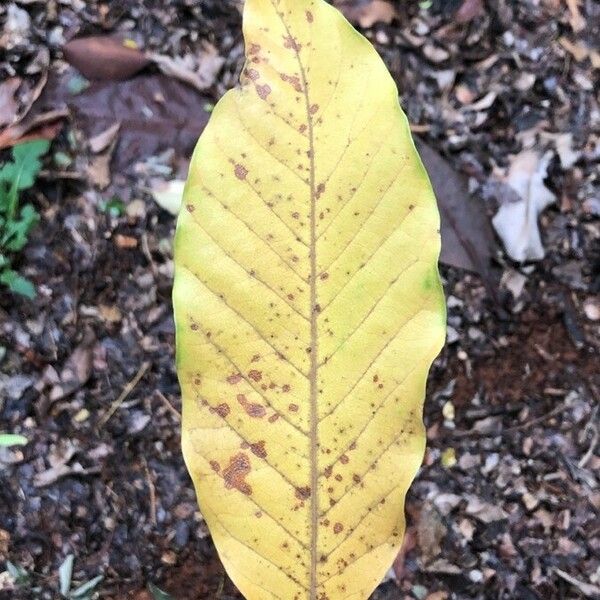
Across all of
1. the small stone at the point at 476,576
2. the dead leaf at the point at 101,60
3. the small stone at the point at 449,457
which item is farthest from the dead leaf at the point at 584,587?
the dead leaf at the point at 101,60

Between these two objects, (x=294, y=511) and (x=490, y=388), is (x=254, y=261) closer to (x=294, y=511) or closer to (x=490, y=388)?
(x=294, y=511)

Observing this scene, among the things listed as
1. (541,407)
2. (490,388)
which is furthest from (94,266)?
(541,407)

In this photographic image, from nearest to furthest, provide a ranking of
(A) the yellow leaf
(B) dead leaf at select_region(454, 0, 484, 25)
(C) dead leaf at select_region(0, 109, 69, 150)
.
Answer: (A) the yellow leaf, (C) dead leaf at select_region(0, 109, 69, 150), (B) dead leaf at select_region(454, 0, 484, 25)

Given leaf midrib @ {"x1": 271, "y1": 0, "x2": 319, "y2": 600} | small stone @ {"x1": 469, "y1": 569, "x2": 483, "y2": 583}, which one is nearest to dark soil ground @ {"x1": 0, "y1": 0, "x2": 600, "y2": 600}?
small stone @ {"x1": 469, "y1": 569, "x2": 483, "y2": 583}

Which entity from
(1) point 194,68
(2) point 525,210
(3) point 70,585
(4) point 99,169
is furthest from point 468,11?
(3) point 70,585

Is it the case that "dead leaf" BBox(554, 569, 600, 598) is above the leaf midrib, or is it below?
below

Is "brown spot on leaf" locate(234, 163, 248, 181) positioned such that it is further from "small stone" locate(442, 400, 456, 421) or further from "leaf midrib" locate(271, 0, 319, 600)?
"small stone" locate(442, 400, 456, 421)

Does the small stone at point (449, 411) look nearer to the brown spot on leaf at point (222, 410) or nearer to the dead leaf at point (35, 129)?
the brown spot on leaf at point (222, 410)
